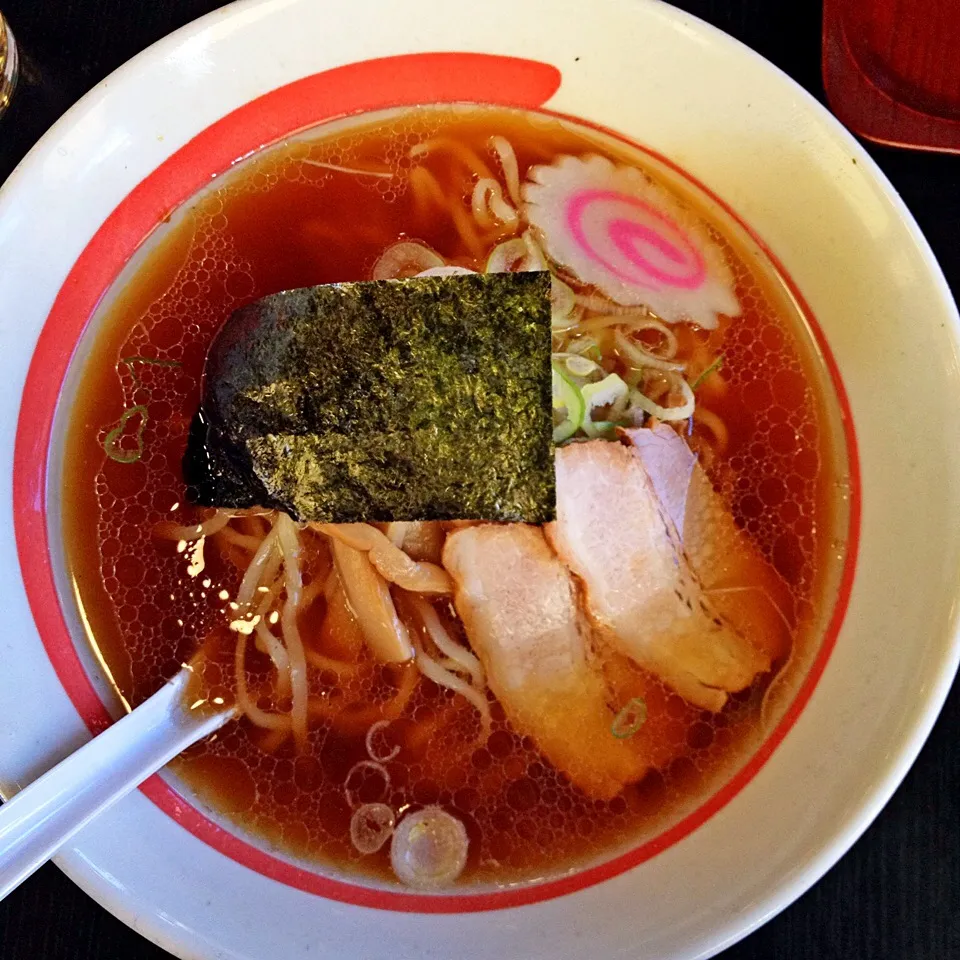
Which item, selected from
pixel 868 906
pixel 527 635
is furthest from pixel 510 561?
pixel 868 906

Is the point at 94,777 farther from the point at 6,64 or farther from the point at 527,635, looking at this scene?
the point at 6,64

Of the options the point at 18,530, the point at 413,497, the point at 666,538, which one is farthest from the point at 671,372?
the point at 18,530

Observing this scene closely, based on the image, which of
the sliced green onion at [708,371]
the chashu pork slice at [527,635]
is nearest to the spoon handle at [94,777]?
the chashu pork slice at [527,635]

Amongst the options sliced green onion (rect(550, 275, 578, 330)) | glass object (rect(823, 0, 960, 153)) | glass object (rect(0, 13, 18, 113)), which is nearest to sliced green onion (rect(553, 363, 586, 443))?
sliced green onion (rect(550, 275, 578, 330))

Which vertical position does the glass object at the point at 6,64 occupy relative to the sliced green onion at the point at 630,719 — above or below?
above

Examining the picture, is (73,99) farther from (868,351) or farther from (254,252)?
(868,351)

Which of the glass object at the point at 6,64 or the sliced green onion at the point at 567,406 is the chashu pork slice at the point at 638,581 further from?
the glass object at the point at 6,64

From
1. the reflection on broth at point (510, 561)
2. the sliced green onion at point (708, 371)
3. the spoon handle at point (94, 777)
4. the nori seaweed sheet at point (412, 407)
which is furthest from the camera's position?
the sliced green onion at point (708, 371)
